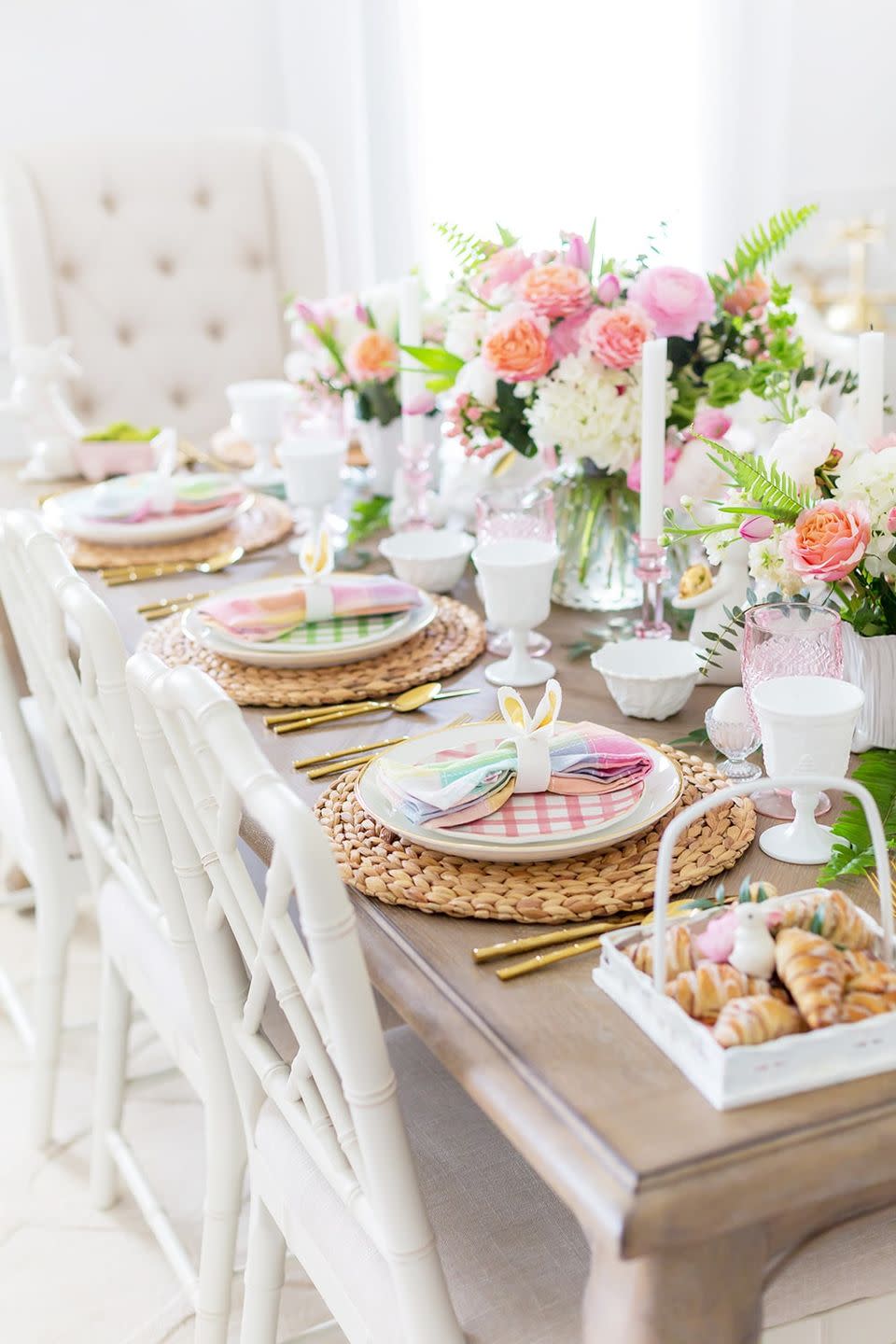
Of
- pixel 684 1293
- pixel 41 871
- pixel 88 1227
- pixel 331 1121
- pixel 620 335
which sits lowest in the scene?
pixel 88 1227

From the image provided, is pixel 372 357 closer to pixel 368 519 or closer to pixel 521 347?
pixel 368 519

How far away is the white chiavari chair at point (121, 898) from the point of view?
1.21m

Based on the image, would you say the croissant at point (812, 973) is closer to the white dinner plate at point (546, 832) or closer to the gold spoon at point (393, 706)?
the white dinner plate at point (546, 832)

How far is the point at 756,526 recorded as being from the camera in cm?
117

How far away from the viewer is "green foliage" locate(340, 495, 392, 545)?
2.00 m

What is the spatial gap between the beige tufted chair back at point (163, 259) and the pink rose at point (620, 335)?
1.64 metres

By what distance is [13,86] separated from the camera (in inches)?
137

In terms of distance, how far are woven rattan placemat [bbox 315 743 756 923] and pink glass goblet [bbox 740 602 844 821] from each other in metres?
0.03

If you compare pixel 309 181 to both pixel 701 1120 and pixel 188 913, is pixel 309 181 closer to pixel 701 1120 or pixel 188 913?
pixel 188 913

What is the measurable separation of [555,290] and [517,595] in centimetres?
37

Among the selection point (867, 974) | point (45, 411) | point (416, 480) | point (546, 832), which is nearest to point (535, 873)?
point (546, 832)

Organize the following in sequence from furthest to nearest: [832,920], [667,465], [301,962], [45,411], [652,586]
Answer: [45,411] < [667,465] < [652,586] < [301,962] < [832,920]

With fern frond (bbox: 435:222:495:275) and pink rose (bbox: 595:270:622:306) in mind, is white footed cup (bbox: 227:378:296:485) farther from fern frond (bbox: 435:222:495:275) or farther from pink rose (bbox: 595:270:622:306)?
pink rose (bbox: 595:270:622:306)

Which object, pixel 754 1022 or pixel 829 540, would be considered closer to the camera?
pixel 754 1022
